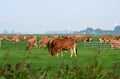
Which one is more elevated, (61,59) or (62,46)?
(62,46)

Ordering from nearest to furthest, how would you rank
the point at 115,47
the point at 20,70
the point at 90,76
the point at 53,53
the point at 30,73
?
the point at 30,73 < the point at 20,70 < the point at 90,76 < the point at 53,53 < the point at 115,47

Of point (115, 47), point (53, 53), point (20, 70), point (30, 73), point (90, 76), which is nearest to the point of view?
point (30, 73)

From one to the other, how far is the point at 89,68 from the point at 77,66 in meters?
0.17

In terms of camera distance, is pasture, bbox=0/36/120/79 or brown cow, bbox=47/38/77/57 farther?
brown cow, bbox=47/38/77/57

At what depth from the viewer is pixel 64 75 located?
17.0 ft

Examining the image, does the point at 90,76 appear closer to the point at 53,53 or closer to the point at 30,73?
the point at 30,73

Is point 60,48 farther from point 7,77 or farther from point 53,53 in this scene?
point 7,77

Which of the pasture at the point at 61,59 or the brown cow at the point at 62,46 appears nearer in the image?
the pasture at the point at 61,59

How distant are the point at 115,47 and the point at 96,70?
3613cm

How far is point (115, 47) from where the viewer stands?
40.9m

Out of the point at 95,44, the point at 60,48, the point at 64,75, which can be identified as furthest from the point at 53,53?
the point at 64,75

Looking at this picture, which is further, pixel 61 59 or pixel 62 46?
pixel 62 46

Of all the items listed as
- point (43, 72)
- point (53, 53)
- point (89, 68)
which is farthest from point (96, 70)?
point (53, 53)

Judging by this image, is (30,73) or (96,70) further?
(96,70)
